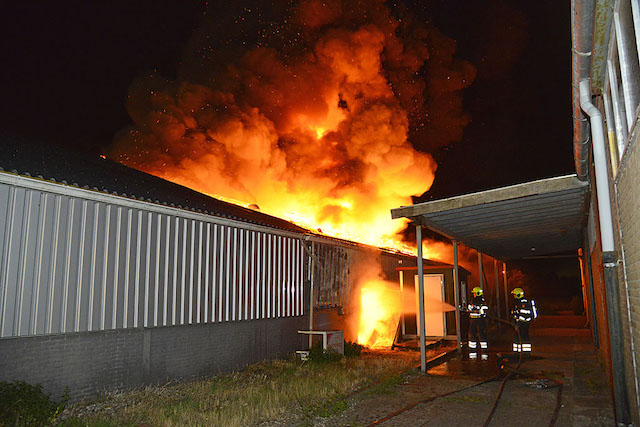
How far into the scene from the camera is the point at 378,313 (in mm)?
14984

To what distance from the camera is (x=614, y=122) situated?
16.3 ft

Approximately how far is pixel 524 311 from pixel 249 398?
722cm

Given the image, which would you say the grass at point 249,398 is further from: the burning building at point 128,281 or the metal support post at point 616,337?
the metal support post at point 616,337

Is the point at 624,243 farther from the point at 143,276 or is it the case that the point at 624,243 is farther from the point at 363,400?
the point at 143,276

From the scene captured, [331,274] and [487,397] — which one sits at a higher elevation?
[331,274]

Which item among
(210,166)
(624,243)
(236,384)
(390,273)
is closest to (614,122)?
(624,243)

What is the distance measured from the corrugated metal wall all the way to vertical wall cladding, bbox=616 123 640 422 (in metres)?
6.91

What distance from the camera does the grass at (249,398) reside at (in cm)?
636

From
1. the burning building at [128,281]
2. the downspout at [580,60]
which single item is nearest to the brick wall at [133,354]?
the burning building at [128,281]

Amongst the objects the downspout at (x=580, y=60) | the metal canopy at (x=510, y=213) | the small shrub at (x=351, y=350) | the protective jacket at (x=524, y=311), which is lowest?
the small shrub at (x=351, y=350)

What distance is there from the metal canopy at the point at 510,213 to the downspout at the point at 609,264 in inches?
97.4

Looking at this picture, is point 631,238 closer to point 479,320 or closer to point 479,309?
point 479,309

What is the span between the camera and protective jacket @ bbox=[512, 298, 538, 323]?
37.4ft

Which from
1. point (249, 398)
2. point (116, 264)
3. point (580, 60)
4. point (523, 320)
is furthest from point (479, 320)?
point (116, 264)
